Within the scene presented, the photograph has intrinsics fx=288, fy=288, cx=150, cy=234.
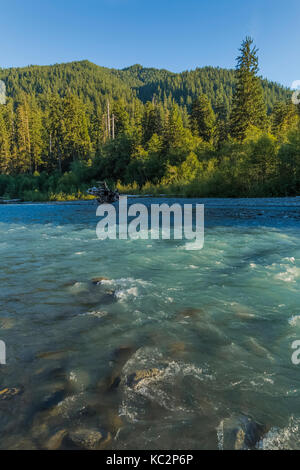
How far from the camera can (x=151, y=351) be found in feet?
10.2

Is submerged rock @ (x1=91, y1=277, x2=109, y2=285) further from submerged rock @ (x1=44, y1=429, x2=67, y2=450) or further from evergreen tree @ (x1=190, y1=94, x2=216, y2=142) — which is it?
evergreen tree @ (x1=190, y1=94, x2=216, y2=142)

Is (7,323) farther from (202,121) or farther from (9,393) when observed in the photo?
(202,121)

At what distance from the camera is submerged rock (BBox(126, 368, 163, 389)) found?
2.58 metres

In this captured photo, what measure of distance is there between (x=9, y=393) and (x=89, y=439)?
0.90 metres

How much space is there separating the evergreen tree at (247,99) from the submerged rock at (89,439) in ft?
141

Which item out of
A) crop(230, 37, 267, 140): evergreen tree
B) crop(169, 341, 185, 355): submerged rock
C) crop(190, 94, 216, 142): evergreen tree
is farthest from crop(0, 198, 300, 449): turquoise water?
crop(190, 94, 216, 142): evergreen tree

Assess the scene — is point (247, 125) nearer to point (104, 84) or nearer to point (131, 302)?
point (131, 302)

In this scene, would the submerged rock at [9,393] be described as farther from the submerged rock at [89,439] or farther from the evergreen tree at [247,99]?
the evergreen tree at [247,99]

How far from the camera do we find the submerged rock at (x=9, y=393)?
239 centimetres

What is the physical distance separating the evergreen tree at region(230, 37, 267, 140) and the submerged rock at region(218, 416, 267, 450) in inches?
1674

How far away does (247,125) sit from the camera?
3988 cm

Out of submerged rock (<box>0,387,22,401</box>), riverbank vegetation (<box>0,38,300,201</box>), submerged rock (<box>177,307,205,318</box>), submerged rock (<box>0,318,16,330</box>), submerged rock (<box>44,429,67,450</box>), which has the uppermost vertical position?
riverbank vegetation (<box>0,38,300,201</box>)
